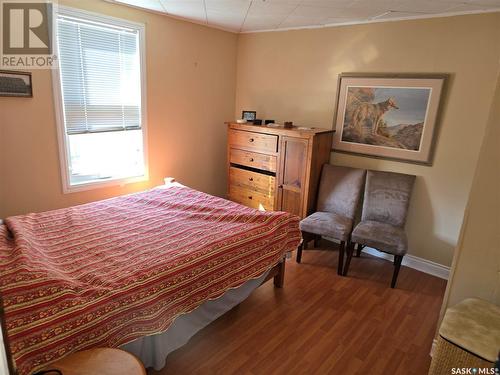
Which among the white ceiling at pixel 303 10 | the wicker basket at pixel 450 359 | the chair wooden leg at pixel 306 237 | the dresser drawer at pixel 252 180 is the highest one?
the white ceiling at pixel 303 10

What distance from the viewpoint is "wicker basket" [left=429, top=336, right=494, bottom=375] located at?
5.00ft

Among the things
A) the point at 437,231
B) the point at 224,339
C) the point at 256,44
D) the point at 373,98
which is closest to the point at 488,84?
the point at 373,98

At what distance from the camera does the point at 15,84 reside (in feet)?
8.31

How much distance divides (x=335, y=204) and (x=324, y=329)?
4.77 ft

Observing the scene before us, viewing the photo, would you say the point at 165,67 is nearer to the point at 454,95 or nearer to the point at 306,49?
the point at 306,49

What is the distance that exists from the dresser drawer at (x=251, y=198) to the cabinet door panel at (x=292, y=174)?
170 millimetres

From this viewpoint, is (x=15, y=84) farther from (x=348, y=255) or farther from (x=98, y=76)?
(x=348, y=255)

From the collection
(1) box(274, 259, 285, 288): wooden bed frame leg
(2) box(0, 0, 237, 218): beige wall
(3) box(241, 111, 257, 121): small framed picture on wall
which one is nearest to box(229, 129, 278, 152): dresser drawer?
(3) box(241, 111, 257, 121): small framed picture on wall

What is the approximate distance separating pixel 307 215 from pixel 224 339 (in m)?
1.74

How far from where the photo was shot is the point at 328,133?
3455mm

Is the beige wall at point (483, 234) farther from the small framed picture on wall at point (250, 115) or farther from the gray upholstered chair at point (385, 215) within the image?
the small framed picture on wall at point (250, 115)

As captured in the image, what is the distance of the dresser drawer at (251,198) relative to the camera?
12.3ft

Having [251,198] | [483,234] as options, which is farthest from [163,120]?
[483,234]

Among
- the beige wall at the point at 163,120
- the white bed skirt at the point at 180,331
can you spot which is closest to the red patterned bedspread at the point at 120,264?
the white bed skirt at the point at 180,331
